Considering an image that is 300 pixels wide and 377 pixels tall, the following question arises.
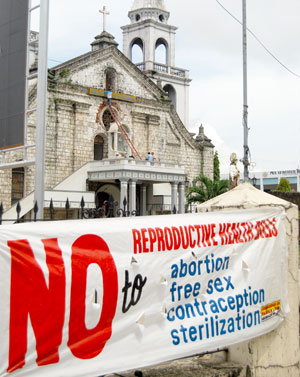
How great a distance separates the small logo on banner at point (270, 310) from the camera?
457cm

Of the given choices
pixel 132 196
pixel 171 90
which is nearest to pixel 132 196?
pixel 132 196

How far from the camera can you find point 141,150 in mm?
30203

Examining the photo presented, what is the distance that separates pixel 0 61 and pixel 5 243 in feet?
21.2

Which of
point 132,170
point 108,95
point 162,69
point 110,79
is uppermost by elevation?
point 162,69

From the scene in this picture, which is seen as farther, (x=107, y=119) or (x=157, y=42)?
(x=157, y=42)

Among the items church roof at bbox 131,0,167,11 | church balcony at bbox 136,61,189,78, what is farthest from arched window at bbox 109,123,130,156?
church roof at bbox 131,0,167,11

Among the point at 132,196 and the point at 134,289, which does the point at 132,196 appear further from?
the point at 134,289

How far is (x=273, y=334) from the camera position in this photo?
4.73 metres

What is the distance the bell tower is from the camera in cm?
4184

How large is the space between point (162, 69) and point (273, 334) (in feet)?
129

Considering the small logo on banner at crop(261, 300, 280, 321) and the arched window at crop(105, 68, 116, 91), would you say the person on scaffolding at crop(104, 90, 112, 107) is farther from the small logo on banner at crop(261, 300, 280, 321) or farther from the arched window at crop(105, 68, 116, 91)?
the small logo on banner at crop(261, 300, 280, 321)

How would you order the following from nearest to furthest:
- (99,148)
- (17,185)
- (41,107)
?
(41,107) → (17,185) → (99,148)

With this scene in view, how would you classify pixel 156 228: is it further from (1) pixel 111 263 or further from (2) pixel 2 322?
(2) pixel 2 322

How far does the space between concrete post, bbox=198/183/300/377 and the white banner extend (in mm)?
135
